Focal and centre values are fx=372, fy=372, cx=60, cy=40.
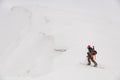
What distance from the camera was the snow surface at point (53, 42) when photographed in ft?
53.9

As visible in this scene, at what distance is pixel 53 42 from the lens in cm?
2080

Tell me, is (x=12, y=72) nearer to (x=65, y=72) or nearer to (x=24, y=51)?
(x=24, y=51)

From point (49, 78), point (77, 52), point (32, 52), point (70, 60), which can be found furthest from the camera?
point (32, 52)

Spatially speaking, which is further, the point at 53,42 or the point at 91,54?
the point at 53,42

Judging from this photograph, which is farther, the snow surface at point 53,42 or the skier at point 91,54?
the snow surface at point 53,42

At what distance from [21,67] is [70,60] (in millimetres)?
3221

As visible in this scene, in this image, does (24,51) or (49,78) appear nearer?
(49,78)

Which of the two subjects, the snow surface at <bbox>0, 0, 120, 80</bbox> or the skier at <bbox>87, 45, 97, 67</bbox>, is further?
the snow surface at <bbox>0, 0, 120, 80</bbox>

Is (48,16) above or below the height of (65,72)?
above

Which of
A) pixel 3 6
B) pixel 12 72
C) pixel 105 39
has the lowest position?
pixel 12 72

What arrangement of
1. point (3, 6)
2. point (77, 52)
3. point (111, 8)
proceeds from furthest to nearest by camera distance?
point (111, 8) < point (3, 6) < point (77, 52)

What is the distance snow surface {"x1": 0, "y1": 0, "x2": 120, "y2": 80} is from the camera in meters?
16.4

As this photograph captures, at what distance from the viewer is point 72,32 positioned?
869 inches

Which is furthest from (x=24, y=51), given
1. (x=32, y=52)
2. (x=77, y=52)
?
(x=77, y=52)
